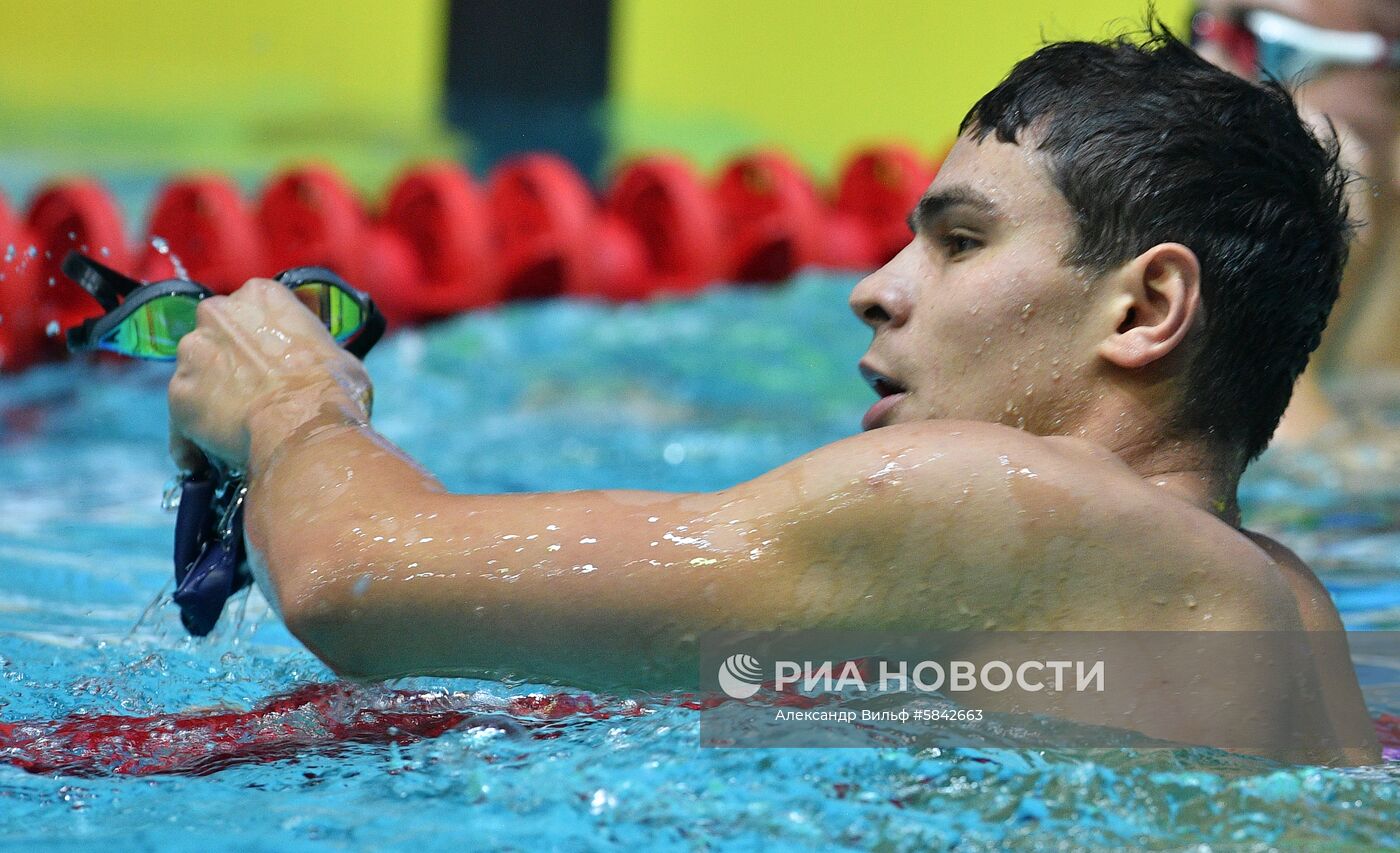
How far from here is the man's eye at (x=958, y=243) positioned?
1424 millimetres

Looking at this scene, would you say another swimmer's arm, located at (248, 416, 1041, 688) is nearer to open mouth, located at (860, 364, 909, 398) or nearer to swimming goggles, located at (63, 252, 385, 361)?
open mouth, located at (860, 364, 909, 398)

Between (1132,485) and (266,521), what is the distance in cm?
72

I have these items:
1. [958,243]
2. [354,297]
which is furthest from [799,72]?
[958,243]

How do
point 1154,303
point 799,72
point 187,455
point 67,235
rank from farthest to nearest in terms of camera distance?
1. point 799,72
2. point 67,235
3. point 187,455
4. point 1154,303

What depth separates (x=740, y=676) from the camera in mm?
1300

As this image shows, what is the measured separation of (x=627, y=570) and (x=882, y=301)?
376 mm

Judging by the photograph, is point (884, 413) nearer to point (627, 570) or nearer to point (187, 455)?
point (627, 570)

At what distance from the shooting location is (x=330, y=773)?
129cm

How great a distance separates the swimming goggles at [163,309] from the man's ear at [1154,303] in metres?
0.76

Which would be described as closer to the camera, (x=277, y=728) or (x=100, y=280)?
(x=277, y=728)

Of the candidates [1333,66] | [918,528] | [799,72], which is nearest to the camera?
[918,528]

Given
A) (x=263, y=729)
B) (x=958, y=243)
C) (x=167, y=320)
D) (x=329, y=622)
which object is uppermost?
(x=958, y=243)

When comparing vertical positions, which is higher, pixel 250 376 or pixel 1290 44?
pixel 1290 44

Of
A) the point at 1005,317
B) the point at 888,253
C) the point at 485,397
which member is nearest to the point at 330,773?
the point at 1005,317
